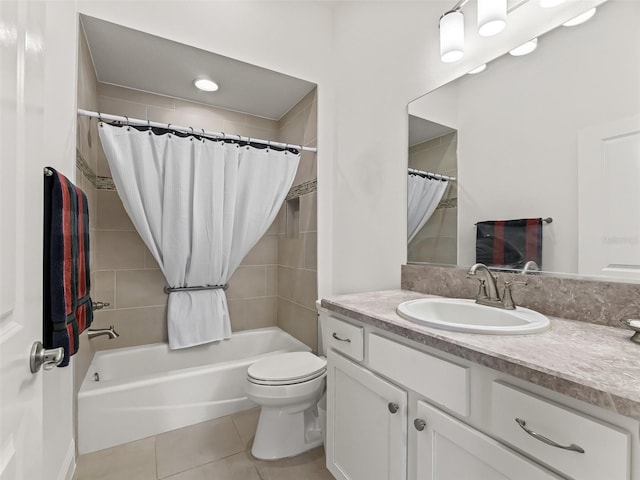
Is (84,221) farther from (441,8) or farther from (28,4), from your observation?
(441,8)

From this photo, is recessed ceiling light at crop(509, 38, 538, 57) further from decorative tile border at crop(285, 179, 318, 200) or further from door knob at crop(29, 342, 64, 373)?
door knob at crop(29, 342, 64, 373)

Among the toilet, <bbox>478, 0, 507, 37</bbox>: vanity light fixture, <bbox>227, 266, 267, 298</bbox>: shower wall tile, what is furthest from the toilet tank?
<bbox>478, 0, 507, 37</bbox>: vanity light fixture

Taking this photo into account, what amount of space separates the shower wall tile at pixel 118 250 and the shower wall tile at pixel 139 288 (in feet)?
0.22

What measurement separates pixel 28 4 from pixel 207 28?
1412 millimetres

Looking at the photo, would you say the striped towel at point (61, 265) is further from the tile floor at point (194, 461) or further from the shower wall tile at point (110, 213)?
the shower wall tile at point (110, 213)

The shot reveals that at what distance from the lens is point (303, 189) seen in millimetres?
2449

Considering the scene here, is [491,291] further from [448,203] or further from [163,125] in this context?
[163,125]

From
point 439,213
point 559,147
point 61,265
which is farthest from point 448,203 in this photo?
point 61,265

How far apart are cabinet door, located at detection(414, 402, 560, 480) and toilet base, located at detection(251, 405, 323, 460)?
2.84ft

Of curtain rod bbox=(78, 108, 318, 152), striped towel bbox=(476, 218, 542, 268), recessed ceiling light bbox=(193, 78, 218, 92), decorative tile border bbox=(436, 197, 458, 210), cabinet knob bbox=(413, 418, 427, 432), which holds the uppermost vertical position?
recessed ceiling light bbox=(193, 78, 218, 92)

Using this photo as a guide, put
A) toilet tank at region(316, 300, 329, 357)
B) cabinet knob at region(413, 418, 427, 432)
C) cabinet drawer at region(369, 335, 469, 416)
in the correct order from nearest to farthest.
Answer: cabinet drawer at region(369, 335, 469, 416) < cabinet knob at region(413, 418, 427, 432) < toilet tank at region(316, 300, 329, 357)

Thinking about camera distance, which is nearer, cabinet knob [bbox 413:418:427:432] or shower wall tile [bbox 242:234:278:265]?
cabinet knob [bbox 413:418:427:432]

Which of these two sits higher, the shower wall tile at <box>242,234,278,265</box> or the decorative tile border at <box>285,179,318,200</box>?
the decorative tile border at <box>285,179,318,200</box>

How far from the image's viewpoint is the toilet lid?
5.24 ft
